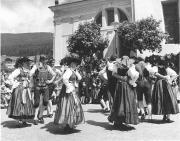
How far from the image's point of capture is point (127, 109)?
7.07 meters

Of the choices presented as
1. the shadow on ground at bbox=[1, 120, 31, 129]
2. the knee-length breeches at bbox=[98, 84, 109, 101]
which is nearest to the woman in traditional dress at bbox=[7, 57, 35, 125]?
the shadow on ground at bbox=[1, 120, 31, 129]

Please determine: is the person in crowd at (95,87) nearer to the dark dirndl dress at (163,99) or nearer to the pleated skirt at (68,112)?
the dark dirndl dress at (163,99)

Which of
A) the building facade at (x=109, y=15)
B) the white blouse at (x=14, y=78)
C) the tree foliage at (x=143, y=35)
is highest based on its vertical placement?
the building facade at (x=109, y=15)

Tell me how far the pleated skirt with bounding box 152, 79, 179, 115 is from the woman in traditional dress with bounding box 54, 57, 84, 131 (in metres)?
2.14

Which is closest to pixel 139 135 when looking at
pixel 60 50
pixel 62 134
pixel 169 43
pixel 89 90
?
pixel 62 134

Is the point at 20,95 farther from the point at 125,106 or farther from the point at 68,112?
the point at 125,106

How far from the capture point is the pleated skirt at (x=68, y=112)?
693cm

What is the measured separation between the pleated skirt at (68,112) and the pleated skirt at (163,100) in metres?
2.14

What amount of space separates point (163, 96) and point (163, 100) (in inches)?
4.0

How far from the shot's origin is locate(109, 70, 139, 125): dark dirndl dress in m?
7.06

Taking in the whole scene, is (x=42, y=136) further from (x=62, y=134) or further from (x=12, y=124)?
(x=12, y=124)

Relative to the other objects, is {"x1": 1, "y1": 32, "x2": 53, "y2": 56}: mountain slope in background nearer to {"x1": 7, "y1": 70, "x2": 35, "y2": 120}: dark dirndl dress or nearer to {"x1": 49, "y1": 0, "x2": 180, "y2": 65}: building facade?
{"x1": 49, "y1": 0, "x2": 180, "y2": 65}: building facade

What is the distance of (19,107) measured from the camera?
795cm

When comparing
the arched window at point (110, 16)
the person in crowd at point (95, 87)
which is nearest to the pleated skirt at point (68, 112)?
the person in crowd at point (95, 87)
